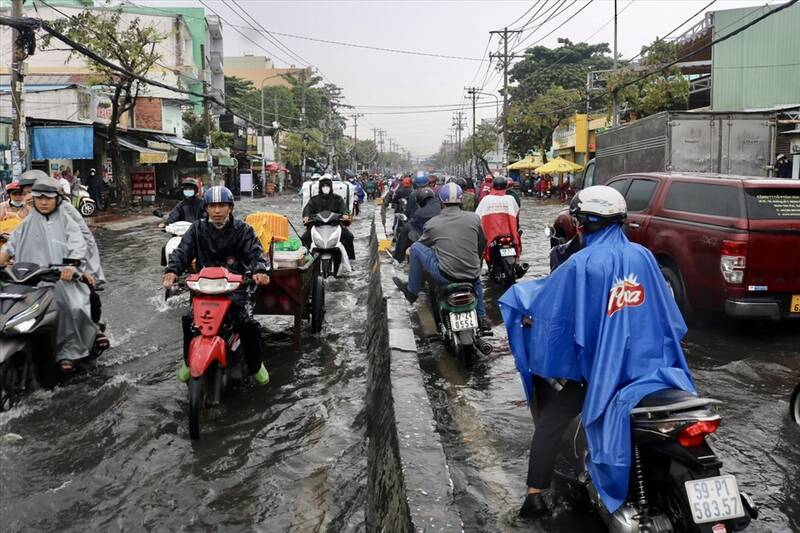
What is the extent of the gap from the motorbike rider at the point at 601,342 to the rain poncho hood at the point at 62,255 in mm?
4191

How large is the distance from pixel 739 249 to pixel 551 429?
14.0ft

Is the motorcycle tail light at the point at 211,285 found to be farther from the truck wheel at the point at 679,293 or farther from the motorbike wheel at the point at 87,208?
the motorbike wheel at the point at 87,208

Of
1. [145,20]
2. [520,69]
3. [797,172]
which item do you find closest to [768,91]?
[797,172]

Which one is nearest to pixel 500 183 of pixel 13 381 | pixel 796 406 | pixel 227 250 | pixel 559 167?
pixel 227 250

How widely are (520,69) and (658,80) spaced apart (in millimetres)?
38562

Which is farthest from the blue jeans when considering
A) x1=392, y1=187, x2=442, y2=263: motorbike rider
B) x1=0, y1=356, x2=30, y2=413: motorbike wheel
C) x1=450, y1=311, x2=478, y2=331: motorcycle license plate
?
x1=0, y1=356, x2=30, y2=413: motorbike wheel

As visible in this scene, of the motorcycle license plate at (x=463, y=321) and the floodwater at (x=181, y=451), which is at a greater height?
the motorcycle license plate at (x=463, y=321)

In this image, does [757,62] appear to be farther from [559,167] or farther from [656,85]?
[559,167]

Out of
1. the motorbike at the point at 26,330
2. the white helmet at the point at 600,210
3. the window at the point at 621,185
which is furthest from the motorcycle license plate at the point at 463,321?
the window at the point at 621,185

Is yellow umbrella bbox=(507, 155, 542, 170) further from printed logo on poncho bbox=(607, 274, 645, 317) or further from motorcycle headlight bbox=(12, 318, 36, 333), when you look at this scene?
printed logo on poncho bbox=(607, 274, 645, 317)

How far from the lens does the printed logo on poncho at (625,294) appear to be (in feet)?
9.96

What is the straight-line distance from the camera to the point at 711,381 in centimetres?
611

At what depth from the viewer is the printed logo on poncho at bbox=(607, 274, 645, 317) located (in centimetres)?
304

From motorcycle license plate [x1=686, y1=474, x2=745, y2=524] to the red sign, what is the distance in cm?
3433
